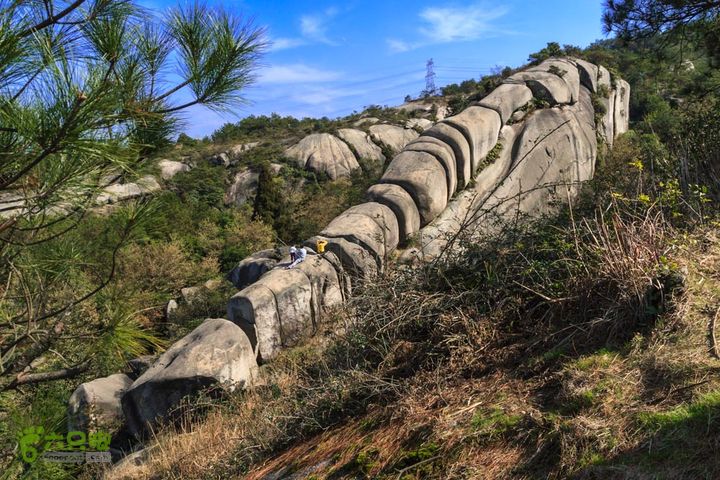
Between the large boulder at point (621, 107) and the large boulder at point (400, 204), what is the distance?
1267 centimetres

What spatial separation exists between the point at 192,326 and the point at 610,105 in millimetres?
16780

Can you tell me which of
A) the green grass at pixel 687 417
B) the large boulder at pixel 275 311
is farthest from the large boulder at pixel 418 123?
the green grass at pixel 687 417

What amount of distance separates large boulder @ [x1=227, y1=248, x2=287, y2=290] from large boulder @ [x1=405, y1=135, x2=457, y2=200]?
4366mm

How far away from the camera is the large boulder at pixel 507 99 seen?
15325 millimetres

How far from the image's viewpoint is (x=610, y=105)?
67.2 ft

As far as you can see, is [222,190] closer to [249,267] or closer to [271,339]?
[249,267]

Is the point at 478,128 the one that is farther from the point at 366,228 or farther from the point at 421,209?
the point at 366,228

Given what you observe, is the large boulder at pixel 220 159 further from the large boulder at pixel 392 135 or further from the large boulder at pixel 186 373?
the large boulder at pixel 186 373

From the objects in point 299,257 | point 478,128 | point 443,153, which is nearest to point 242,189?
point 478,128

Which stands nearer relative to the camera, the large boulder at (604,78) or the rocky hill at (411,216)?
the rocky hill at (411,216)

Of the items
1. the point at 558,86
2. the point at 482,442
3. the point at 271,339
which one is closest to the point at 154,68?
the point at 482,442

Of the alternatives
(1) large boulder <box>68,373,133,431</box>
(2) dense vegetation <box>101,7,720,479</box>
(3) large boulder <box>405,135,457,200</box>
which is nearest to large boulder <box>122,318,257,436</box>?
(1) large boulder <box>68,373,133,431</box>

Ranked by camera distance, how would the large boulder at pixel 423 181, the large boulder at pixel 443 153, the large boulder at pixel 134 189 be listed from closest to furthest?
the large boulder at pixel 134 189, the large boulder at pixel 423 181, the large boulder at pixel 443 153

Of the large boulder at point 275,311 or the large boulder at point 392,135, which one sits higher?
the large boulder at point 392,135
